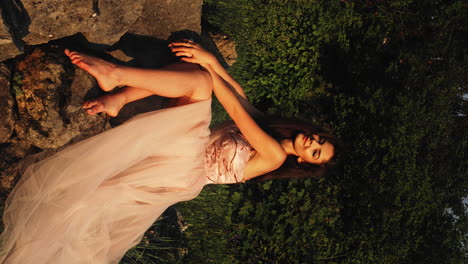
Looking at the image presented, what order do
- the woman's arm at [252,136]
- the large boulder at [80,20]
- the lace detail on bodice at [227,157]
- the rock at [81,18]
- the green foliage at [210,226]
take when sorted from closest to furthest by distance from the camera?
the large boulder at [80,20]
the rock at [81,18]
the woman's arm at [252,136]
the lace detail on bodice at [227,157]
the green foliage at [210,226]

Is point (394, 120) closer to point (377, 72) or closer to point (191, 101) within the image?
point (377, 72)

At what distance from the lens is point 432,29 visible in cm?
834

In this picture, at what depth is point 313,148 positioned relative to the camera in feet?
11.1

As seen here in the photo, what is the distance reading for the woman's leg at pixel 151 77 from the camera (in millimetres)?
2660

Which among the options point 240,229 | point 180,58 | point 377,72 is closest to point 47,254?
point 180,58

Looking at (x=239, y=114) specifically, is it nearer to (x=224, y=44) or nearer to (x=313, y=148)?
(x=313, y=148)

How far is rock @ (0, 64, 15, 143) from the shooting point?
2.55 meters

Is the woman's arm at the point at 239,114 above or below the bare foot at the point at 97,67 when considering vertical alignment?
below

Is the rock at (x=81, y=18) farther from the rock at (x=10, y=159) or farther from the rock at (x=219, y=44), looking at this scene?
the rock at (x=219, y=44)

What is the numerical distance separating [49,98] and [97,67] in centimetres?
37

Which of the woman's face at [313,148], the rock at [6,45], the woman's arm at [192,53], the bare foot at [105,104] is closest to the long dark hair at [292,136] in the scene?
the woman's face at [313,148]

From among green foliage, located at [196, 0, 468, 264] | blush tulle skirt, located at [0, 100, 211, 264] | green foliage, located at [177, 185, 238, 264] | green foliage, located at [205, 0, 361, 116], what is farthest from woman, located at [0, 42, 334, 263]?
green foliage, located at [205, 0, 361, 116]

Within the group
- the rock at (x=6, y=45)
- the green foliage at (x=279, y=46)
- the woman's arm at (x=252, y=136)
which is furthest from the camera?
the green foliage at (x=279, y=46)

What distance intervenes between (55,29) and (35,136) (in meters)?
0.72
